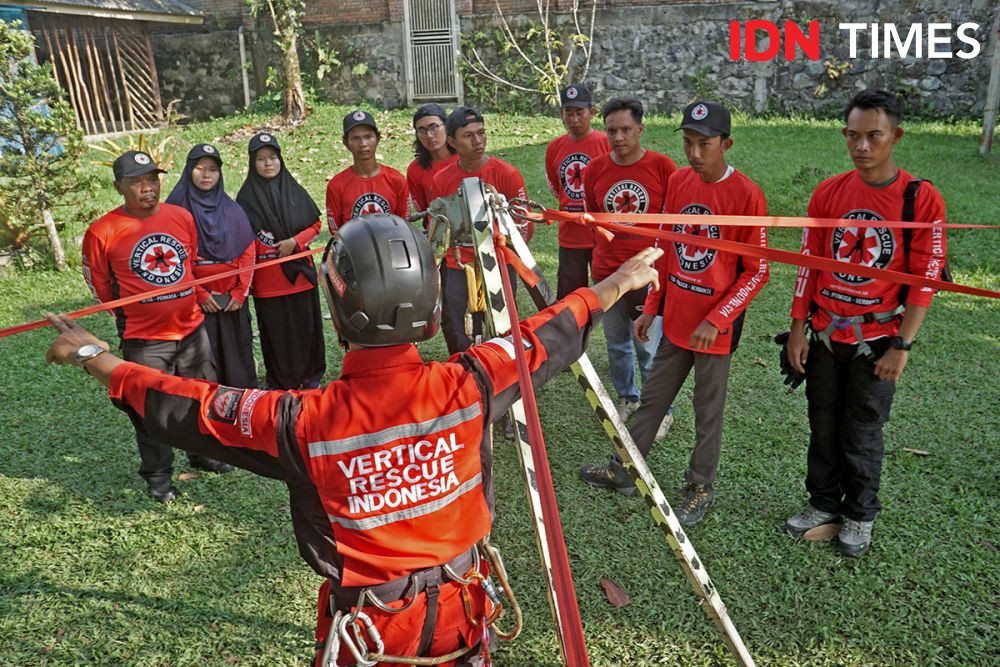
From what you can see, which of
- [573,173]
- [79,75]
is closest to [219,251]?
[573,173]

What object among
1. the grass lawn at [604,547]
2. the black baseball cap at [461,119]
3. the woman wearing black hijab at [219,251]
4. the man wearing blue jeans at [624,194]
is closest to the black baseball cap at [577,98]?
the man wearing blue jeans at [624,194]

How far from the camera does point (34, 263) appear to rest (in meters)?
9.55

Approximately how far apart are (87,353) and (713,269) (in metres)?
3.09

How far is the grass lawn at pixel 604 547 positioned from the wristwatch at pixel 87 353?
6.71ft

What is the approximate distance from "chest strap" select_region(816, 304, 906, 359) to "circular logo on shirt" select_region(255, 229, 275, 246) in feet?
13.2


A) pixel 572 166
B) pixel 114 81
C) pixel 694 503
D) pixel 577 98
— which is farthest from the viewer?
pixel 114 81

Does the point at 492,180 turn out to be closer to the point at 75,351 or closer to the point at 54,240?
the point at 75,351

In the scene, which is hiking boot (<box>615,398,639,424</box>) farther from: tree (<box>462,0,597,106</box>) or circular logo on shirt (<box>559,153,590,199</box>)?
tree (<box>462,0,597,106</box>)

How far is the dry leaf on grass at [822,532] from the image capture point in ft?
13.5

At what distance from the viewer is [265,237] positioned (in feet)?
18.7

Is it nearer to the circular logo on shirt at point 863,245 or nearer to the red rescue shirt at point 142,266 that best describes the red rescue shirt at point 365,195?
the red rescue shirt at point 142,266

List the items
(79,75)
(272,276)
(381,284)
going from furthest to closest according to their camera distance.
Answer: (79,75), (272,276), (381,284)

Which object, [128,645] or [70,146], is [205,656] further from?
[70,146]

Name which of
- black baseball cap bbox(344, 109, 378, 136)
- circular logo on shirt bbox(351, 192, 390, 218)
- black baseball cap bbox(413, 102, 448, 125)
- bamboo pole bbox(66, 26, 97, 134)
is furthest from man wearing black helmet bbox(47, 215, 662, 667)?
bamboo pole bbox(66, 26, 97, 134)
